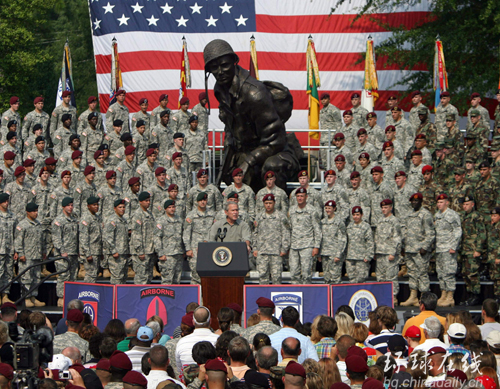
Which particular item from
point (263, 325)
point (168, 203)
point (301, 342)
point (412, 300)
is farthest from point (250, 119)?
point (301, 342)

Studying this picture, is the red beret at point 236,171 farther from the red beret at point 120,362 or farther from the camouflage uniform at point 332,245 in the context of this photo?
the red beret at point 120,362

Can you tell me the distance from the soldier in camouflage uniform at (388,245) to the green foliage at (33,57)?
14135 millimetres

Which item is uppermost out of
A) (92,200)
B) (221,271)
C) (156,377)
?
(92,200)

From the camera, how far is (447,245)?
11641 millimetres

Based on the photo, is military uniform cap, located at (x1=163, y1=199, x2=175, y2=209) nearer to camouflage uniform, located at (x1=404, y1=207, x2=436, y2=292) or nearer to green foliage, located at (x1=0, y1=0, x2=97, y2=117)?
camouflage uniform, located at (x1=404, y1=207, x2=436, y2=292)

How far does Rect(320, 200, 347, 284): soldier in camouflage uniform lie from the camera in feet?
38.7

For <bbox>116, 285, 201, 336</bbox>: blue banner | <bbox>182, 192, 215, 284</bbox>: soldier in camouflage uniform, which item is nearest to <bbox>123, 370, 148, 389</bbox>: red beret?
<bbox>116, 285, 201, 336</bbox>: blue banner

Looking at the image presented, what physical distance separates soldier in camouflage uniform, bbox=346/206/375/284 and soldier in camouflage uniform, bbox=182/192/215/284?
219 cm

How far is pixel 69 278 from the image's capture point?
11992 millimetres

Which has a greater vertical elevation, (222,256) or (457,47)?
(457,47)

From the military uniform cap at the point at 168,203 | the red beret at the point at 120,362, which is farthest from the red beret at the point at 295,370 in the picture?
the military uniform cap at the point at 168,203

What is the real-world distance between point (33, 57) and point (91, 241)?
12051mm

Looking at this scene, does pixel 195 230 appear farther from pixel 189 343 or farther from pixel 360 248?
pixel 189 343

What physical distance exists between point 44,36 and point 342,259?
2367cm
